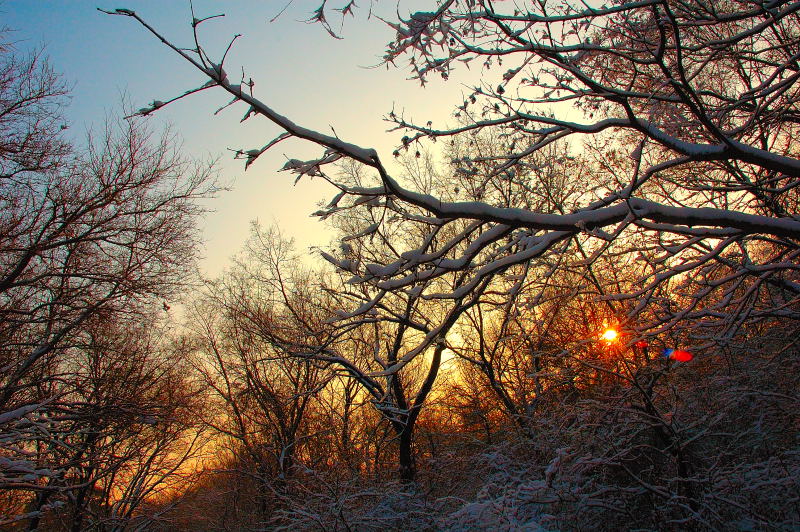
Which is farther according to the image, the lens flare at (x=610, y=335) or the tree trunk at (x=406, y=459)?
the tree trunk at (x=406, y=459)

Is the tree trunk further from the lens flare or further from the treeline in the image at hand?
the lens flare

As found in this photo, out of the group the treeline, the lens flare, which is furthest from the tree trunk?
the lens flare

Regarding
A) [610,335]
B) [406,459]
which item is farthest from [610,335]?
[406,459]

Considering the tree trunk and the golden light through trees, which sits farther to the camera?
the tree trunk

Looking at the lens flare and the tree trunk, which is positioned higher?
the lens flare

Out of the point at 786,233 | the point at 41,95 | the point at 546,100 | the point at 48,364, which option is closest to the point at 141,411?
the point at 48,364

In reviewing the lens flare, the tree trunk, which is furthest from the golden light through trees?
the tree trunk

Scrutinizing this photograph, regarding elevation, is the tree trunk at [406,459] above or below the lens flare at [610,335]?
below

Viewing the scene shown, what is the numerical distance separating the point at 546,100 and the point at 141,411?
26.3 feet

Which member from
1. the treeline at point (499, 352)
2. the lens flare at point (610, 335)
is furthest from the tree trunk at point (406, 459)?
the lens flare at point (610, 335)

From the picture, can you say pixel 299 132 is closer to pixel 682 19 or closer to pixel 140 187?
pixel 682 19

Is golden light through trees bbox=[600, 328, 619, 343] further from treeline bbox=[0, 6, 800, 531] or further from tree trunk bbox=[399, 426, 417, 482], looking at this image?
tree trunk bbox=[399, 426, 417, 482]

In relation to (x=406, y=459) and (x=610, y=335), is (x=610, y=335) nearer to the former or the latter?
(x=610, y=335)

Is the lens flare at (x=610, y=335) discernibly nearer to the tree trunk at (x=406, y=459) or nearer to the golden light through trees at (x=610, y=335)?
the golden light through trees at (x=610, y=335)
